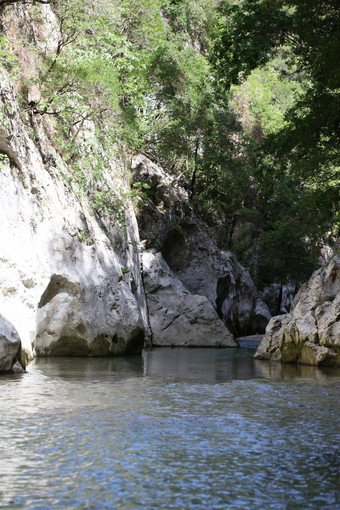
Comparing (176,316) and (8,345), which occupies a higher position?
(176,316)

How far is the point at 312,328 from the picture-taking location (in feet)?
54.5

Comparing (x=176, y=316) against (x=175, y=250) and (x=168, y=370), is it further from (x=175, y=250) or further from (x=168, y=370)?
(x=168, y=370)

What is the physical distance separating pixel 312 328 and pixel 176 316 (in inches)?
398

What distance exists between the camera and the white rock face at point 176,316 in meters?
25.6

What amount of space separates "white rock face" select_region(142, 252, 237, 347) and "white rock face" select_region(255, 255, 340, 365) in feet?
24.0

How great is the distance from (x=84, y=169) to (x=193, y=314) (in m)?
9.12

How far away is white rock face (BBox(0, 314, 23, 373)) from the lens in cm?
1023

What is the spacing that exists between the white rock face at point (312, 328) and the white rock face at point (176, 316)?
733 cm

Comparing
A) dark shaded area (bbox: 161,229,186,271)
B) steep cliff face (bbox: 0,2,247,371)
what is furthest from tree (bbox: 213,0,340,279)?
dark shaded area (bbox: 161,229,186,271)

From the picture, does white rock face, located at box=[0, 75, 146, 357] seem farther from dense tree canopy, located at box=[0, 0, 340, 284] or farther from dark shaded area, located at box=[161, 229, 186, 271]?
dark shaded area, located at box=[161, 229, 186, 271]

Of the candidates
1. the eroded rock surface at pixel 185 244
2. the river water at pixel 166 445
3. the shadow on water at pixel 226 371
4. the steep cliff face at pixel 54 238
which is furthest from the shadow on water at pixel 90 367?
the eroded rock surface at pixel 185 244

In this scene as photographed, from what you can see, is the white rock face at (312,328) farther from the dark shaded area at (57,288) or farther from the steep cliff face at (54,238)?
the dark shaded area at (57,288)

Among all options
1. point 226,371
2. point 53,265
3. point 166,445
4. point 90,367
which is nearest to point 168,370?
point 226,371

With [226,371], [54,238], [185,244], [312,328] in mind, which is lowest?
[226,371]
